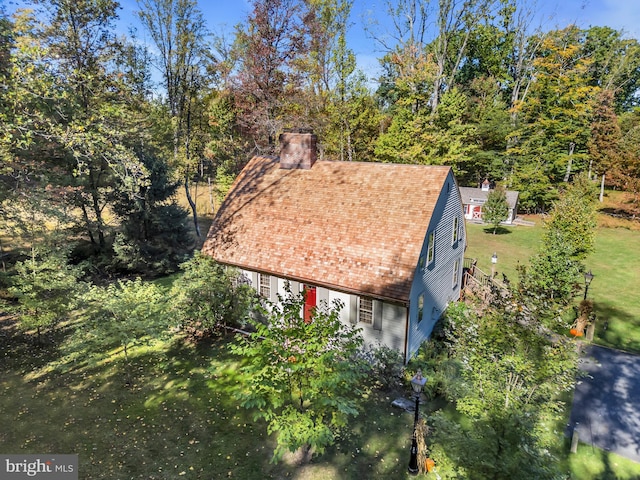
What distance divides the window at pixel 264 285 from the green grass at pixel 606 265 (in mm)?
15858

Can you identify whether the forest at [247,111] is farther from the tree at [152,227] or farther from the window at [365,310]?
the window at [365,310]

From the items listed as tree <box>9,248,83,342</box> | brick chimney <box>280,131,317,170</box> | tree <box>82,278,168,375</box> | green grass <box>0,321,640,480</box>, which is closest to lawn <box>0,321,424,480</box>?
green grass <box>0,321,640,480</box>

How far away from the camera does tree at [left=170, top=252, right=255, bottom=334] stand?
Answer: 51.2ft

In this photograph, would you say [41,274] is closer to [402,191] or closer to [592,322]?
[402,191]

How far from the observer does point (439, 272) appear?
16.9m

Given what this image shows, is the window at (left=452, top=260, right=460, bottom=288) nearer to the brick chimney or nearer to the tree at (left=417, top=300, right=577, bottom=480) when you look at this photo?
the tree at (left=417, top=300, right=577, bottom=480)

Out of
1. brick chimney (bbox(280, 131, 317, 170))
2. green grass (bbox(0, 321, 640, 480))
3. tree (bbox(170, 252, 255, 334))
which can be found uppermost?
brick chimney (bbox(280, 131, 317, 170))

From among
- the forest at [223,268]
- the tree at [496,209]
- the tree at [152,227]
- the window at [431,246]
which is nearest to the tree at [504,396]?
the forest at [223,268]

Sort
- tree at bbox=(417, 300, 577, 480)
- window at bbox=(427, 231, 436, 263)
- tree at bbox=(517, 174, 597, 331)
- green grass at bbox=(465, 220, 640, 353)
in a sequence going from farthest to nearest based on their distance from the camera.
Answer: green grass at bbox=(465, 220, 640, 353), window at bbox=(427, 231, 436, 263), tree at bbox=(517, 174, 597, 331), tree at bbox=(417, 300, 577, 480)

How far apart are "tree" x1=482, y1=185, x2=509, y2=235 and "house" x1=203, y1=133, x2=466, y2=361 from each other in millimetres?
20716

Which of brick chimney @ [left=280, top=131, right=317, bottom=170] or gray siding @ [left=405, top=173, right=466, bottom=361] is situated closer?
gray siding @ [left=405, top=173, right=466, bottom=361]

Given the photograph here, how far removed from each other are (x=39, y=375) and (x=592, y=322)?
24.9 meters

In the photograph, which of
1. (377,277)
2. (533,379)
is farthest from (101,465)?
(533,379)

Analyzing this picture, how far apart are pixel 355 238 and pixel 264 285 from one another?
4.95 m
